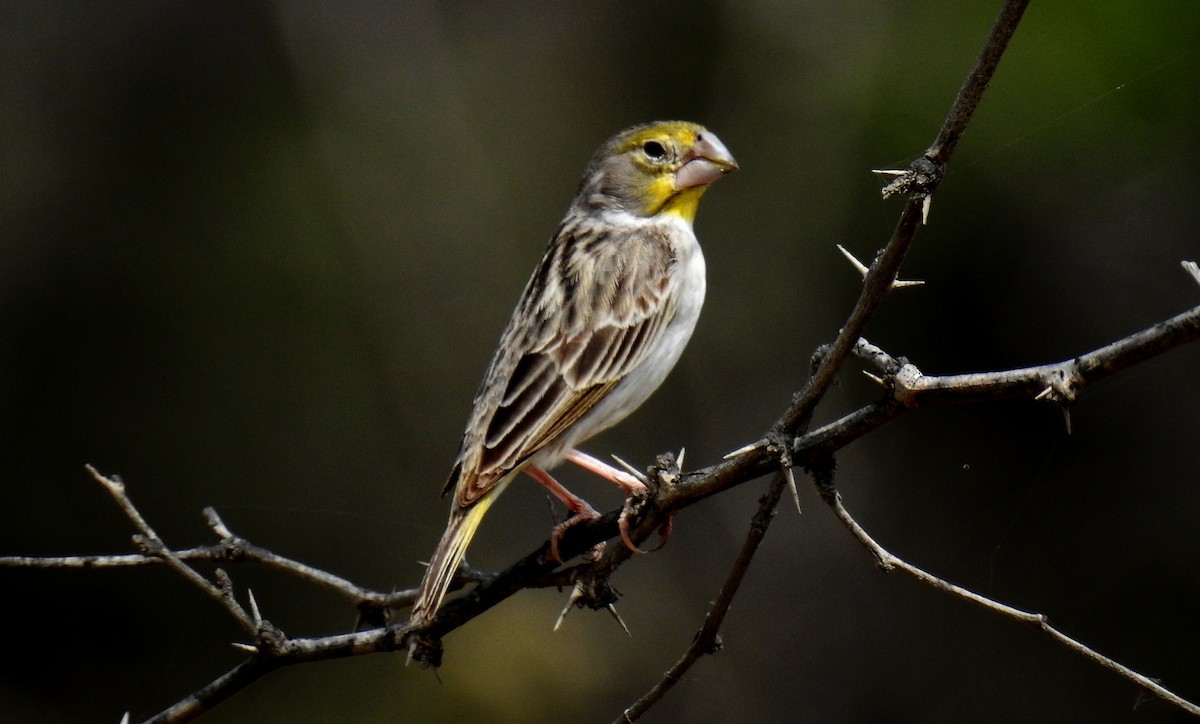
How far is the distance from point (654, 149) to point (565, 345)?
89 cm

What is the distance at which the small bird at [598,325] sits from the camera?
12.6 feet

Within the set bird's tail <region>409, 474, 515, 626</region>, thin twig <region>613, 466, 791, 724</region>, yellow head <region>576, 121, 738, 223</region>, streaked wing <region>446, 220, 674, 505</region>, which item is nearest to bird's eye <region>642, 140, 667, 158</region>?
yellow head <region>576, 121, 738, 223</region>

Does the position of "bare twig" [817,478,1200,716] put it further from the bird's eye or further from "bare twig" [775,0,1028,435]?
the bird's eye

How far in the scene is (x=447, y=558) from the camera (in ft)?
11.1

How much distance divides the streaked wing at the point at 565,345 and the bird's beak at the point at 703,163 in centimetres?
19

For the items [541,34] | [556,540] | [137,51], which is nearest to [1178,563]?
[556,540]

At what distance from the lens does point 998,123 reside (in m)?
6.59

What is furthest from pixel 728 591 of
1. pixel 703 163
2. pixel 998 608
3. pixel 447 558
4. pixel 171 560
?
pixel 703 163

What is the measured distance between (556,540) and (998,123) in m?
4.19

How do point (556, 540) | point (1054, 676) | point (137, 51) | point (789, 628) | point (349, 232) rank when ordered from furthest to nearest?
point (137, 51), point (349, 232), point (789, 628), point (1054, 676), point (556, 540)

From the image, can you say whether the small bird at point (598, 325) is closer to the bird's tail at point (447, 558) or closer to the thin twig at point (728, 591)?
the bird's tail at point (447, 558)

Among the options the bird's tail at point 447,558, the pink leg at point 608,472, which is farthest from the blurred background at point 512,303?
the bird's tail at point 447,558

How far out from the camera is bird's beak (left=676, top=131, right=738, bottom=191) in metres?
4.47

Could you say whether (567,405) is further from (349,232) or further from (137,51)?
(137,51)
